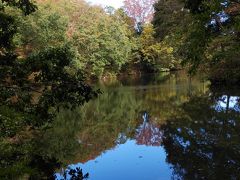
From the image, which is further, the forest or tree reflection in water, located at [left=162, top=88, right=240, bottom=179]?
tree reflection in water, located at [left=162, top=88, right=240, bottom=179]

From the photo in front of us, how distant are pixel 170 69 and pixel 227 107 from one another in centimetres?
4218

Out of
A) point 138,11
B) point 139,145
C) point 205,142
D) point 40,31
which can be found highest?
point 138,11

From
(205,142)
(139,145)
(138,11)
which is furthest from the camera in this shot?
(138,11)

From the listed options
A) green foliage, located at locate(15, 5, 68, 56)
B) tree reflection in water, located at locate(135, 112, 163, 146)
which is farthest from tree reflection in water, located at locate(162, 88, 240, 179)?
green foliage, located at locate(15, 5, 68, 56)

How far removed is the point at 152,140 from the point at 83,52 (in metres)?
34.2

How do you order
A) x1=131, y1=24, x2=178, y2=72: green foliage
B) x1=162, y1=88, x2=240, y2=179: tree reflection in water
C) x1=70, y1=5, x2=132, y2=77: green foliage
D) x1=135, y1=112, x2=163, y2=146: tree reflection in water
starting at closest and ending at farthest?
x1=162, y1=88, x2=240, y2=179: tree reflection in water < x1=135, y1=112, x2=163, y2=146: tree reflection in water < x1=70, y1=5, x2=132, y2=77: green foliage < x1=131, y1=24, x2=178, y2=72: green foliage

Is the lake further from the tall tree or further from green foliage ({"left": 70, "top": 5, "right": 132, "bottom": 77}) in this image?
the tall tree

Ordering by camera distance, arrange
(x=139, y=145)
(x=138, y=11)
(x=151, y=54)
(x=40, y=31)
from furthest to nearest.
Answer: (x=138, y=11), (x=151, y=54), (x=40, y=31), (x=139, y=145)

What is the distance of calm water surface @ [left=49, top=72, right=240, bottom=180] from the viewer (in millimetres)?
9695

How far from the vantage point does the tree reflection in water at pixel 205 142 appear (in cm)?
928

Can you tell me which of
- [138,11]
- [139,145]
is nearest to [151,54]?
[138,11]

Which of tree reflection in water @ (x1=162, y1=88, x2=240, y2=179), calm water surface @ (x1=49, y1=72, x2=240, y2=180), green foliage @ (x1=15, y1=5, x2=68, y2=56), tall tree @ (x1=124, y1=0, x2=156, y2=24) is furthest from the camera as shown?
tall tree @ (x1=124, y1=0, x2=156, y2=24)

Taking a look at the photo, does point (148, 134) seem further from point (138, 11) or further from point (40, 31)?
point (138, 11)

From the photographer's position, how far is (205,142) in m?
12.2
